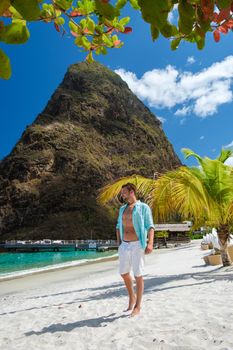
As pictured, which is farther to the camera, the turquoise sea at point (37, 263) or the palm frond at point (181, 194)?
the turquoise sea at point (37, 263)

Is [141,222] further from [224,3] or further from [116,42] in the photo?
[224,3]

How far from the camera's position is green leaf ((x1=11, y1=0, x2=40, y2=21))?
848mm

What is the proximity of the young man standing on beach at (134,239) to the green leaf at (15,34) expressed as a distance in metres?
4.34

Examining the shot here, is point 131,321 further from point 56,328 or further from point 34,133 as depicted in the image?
point 34,133

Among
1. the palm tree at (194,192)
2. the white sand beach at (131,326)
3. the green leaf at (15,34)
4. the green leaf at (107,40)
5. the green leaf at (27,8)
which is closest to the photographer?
the green leaf at (27,8)

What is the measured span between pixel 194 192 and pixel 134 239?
5.00 m

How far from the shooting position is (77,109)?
438 ft

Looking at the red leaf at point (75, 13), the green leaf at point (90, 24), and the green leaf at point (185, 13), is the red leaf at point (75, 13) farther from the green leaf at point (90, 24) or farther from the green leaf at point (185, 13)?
the green leaf at point (185, 13)

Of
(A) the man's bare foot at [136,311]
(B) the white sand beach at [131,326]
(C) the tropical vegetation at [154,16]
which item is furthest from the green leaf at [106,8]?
(A) the man's bare foot at [136,311]

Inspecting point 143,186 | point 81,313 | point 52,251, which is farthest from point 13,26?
point 52,251

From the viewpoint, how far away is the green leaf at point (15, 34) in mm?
952

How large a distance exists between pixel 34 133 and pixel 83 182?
25080mm

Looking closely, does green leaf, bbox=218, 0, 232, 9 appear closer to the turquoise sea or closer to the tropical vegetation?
the tropical vegetation

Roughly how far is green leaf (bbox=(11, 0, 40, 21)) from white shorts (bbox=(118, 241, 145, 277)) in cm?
449
